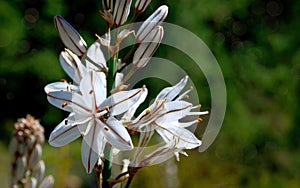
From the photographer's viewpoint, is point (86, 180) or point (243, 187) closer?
point (243, 187)

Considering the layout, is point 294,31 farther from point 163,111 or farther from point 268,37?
point 163,111

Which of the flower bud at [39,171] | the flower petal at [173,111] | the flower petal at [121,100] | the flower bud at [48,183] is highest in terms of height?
the flower petal at [121,100]

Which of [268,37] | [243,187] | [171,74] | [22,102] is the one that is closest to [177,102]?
[243,187]

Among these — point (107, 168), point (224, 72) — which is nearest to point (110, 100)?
point (107, 168)

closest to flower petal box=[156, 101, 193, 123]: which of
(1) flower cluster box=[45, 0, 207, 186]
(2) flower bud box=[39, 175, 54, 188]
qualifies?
(1) flower cluster box=[45, 0, 207, 186]

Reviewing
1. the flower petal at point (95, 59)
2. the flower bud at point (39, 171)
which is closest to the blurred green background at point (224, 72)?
the flower bud at point (39, 171)

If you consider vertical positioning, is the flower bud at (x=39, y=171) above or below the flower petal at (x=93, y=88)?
below

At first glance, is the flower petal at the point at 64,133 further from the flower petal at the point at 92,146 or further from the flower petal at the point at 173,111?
the flower petal at the point at 173,111
